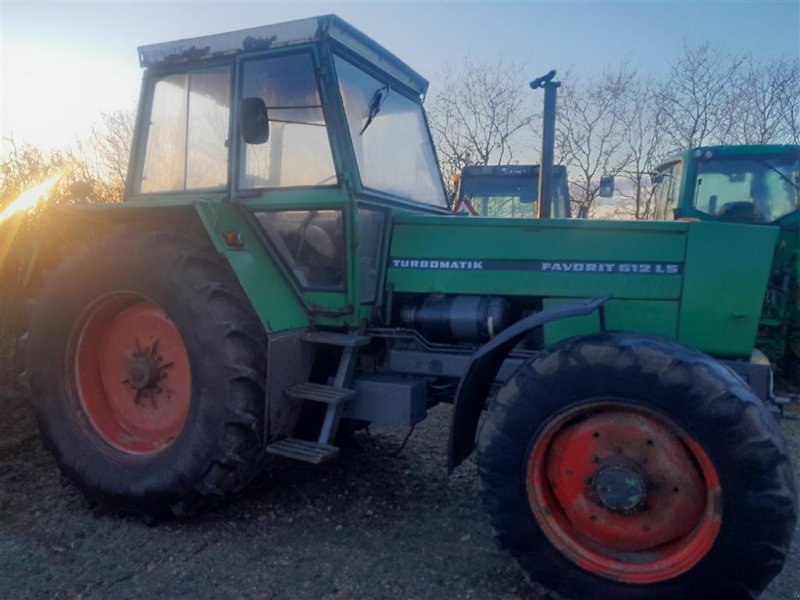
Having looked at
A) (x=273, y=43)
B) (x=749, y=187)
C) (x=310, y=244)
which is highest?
(x=273, y=43)

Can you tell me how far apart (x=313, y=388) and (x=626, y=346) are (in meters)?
1.51

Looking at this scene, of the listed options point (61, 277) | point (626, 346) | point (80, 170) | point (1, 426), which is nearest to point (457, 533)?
Result: point (626, 346)

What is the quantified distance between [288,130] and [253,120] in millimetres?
334

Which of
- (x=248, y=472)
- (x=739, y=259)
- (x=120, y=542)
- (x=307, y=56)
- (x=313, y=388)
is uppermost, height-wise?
(x=307, y=56)

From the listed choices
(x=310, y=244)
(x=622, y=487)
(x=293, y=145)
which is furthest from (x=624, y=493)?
(x=293, y=145)

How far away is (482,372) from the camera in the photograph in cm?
313

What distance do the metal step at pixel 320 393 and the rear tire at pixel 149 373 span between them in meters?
0.16

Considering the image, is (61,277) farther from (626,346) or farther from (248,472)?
(626,346)

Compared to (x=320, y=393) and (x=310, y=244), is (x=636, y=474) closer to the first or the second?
(x=320, y=393)

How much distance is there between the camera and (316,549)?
328 cm

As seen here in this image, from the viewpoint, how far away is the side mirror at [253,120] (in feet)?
10.9

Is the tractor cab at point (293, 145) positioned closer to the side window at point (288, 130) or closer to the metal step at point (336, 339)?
the side window at point (288, 130)

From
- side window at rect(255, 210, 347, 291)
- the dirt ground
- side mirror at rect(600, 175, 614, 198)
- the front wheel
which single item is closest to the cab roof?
side window at rect(255, 210, 347, 291)

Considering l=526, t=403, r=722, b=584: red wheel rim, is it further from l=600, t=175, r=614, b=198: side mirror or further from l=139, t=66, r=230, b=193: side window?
l=600, t=175, r=614, b=198: side mirror
